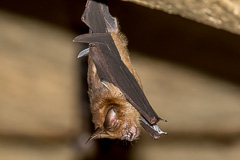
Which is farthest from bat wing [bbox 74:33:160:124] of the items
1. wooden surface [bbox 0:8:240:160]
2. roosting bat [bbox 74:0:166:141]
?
wooden surface [bbox 0:8:240:160]

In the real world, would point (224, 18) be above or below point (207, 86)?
above

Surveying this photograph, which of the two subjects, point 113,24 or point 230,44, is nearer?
point 113,24

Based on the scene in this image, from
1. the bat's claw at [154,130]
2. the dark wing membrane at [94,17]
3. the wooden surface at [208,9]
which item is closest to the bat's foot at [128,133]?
the bat's claw at [154,130]

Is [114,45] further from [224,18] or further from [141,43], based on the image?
[141,43]

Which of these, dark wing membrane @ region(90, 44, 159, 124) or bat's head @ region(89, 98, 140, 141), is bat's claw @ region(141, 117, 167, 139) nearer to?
bat's head @ region(89, 98, 140, 141)

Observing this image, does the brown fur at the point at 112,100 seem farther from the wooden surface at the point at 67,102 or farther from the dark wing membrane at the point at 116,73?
the wooden surface at the point at 67,102

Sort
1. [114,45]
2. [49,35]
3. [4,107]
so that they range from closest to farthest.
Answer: [114,45]
[49,35]
[4,107]

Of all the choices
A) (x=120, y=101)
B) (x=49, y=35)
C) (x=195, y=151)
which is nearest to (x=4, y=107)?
(x=49, y=35)
